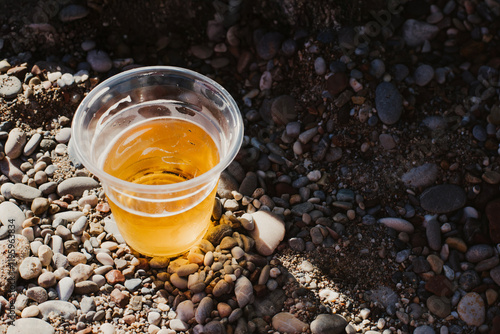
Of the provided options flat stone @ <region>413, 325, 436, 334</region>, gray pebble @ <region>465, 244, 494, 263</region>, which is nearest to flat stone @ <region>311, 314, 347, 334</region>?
flat stone @ <region>413, 325, 436, 334</region>

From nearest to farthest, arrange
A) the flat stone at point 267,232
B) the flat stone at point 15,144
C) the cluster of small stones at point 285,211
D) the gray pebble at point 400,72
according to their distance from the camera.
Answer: the cluster of small stones at point 285,211, the flat stone at point 267,232, the flat stone at point 15,144, the gray pebble at point 400,72

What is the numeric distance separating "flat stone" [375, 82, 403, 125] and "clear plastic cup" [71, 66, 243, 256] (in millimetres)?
572

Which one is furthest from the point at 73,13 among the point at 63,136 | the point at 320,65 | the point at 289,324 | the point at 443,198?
the point at 443,198

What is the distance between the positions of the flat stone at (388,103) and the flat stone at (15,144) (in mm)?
1123

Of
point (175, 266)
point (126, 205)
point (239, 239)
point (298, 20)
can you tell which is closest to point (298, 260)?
point (239, 239)

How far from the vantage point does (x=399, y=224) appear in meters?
1.55

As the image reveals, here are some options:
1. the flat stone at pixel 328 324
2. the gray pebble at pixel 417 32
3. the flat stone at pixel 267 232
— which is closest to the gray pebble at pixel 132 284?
the flat stone at pixel 267 232

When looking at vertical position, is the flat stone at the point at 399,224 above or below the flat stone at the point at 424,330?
above

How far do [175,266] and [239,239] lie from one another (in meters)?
0.20

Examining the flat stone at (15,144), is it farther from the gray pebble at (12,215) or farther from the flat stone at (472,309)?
the flat stone at (472,309)

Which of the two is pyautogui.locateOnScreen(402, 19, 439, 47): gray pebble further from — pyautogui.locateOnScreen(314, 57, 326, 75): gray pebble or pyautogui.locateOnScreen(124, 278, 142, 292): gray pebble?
pyautogui.locateOnScreen(124, 278, 142, 292): gray pebble

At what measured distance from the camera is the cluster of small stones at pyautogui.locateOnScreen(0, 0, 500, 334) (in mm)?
1398

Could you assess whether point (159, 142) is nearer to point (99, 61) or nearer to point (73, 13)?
point (99, 61)

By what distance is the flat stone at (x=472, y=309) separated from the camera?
1.41 meters
